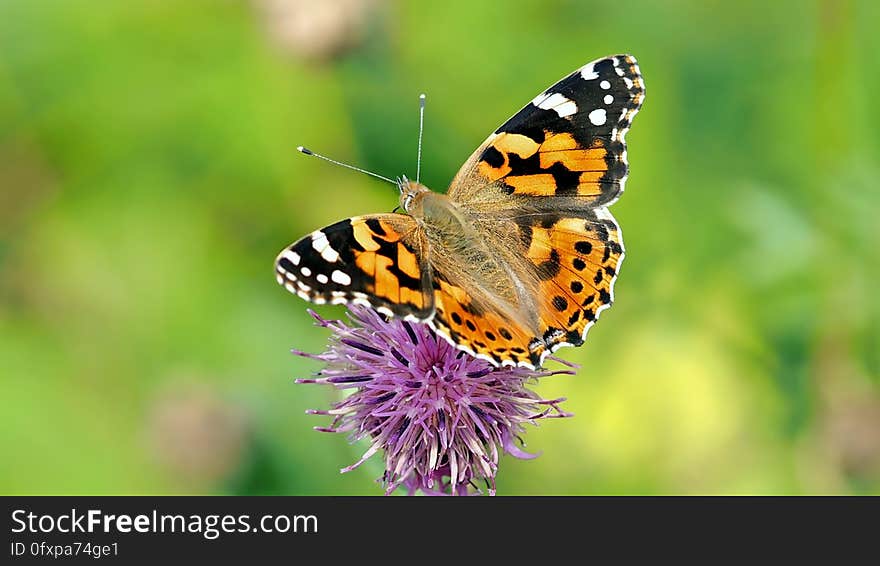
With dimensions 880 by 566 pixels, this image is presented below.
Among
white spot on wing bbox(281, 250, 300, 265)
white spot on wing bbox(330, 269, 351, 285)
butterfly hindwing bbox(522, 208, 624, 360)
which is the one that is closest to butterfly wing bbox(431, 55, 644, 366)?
butterfly hindwing bbox(522, 208, 624, 360)

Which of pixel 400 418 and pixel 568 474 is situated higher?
pixel 568 474

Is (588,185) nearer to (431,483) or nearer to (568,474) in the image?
(431,483)

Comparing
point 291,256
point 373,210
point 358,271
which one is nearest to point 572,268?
point 358,271

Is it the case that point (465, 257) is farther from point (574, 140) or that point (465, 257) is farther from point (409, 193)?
point (574, 140)

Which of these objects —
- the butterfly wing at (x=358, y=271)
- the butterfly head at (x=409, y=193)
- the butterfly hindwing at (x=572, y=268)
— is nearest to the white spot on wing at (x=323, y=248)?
the butterfly wing at (x=358, y=271)

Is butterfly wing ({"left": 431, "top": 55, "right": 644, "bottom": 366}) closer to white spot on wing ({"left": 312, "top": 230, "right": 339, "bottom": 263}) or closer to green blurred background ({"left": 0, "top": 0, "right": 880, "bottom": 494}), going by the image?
white spot on wing ({"left": 312, "top": 230, "right": 339, "bottom": 263})

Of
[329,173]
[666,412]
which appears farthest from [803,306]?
[329,173]
